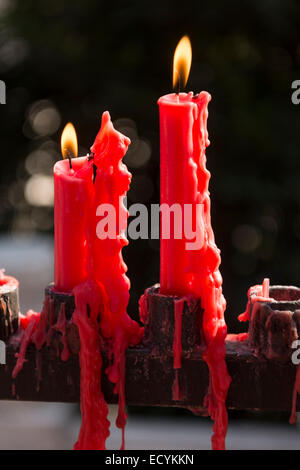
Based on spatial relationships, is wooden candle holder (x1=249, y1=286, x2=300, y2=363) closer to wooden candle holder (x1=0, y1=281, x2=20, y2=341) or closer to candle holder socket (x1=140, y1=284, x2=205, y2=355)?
candle holder socket (x1=140, y1=284, x2=205, y2=355)

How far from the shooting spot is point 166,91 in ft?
10.8

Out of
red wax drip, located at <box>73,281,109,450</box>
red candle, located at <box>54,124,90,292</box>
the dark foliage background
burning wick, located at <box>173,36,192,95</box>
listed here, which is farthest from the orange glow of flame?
the dark foliage background

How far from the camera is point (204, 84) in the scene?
129 inches

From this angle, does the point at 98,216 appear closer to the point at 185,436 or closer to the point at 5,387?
the point at 5,387

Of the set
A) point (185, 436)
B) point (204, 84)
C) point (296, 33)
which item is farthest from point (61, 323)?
point (296, 33)

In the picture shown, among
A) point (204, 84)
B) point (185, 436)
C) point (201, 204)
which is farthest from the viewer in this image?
point (204, 84)

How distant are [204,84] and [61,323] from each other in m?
2.67

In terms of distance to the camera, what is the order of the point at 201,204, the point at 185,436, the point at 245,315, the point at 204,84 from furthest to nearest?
the point at 204,84 < the point at 185,436 < the point at 245,315 < the point at 201,204

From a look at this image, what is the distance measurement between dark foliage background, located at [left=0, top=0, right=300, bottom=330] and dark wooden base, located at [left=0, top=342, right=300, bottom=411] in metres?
2.47

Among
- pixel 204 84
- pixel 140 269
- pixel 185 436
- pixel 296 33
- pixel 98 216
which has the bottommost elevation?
pixel 185 436

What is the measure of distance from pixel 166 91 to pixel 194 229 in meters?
2.66

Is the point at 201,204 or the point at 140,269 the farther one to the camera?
the point at 140,269

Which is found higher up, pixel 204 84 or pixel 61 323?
pixel 204 84

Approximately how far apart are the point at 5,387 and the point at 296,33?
298 cm
